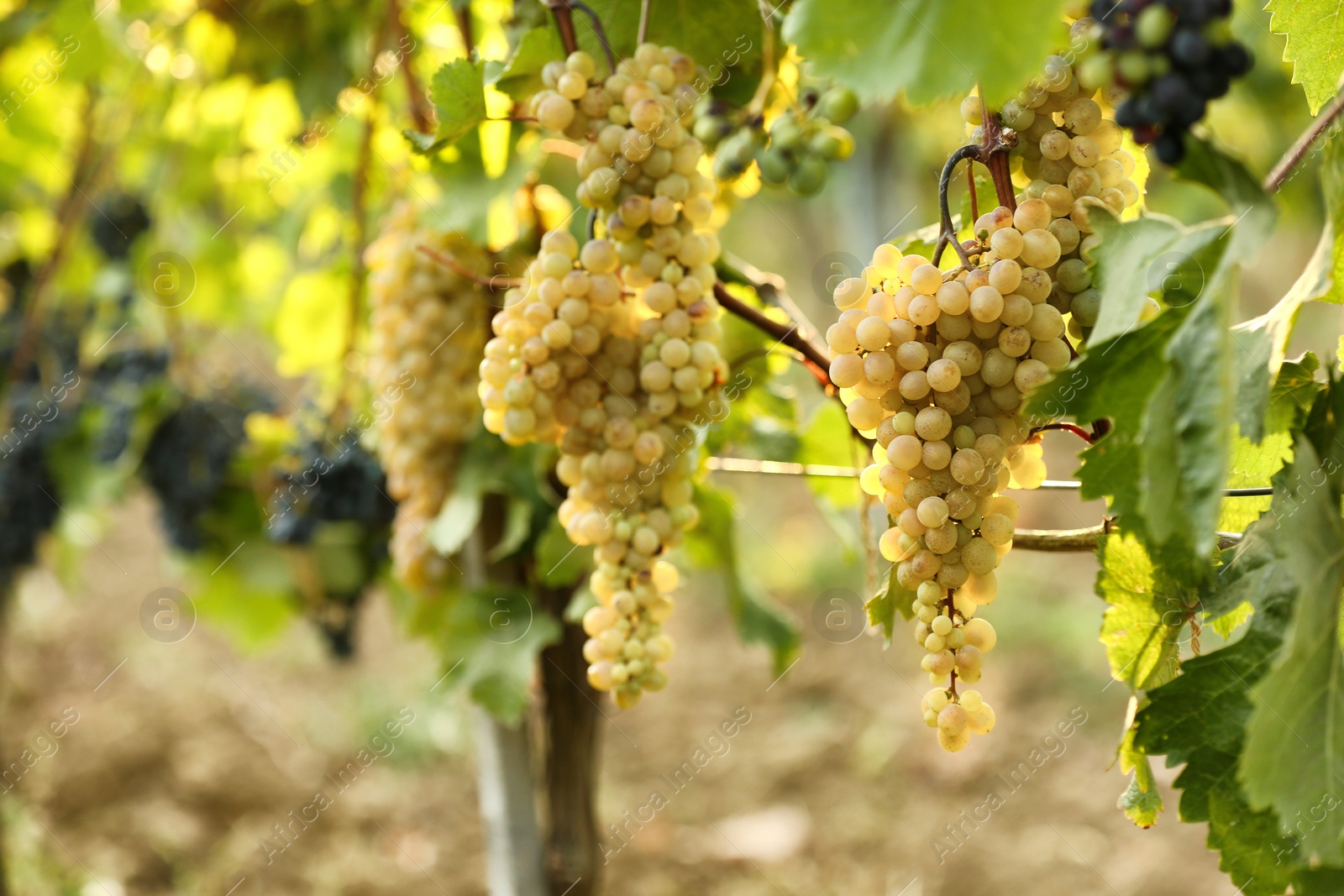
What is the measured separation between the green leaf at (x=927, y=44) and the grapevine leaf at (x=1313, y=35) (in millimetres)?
327

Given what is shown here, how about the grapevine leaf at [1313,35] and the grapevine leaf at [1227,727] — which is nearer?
the grapevine leaf at [1227,727]

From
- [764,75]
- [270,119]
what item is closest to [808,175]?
[764,75]

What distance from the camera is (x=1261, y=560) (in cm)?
51

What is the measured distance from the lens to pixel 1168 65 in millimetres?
369

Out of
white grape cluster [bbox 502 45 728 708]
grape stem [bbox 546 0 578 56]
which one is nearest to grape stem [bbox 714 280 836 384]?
white grape cluster [bbox 502 45 728 708]

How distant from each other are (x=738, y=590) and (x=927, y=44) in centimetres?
82

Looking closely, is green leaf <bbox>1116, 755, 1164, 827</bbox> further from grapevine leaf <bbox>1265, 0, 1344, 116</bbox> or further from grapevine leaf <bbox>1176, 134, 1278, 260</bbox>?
grapevine leaf <bbox>1265, 0, 1344, 116</bbox>

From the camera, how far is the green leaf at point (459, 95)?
653 mm

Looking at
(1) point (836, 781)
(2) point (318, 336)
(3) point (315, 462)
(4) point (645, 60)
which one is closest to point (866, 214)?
(1) point (836, 781)

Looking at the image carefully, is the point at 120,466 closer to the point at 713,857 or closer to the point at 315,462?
the point at 315,462

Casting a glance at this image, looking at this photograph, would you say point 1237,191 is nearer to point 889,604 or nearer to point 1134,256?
point 1134,256

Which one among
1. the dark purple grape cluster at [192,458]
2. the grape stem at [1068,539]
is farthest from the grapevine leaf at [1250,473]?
the dark purple grape cluster at [192,458]

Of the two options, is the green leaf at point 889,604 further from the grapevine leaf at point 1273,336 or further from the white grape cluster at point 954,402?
the grapevine leaf at point 1273,336

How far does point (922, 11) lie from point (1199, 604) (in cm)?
36
